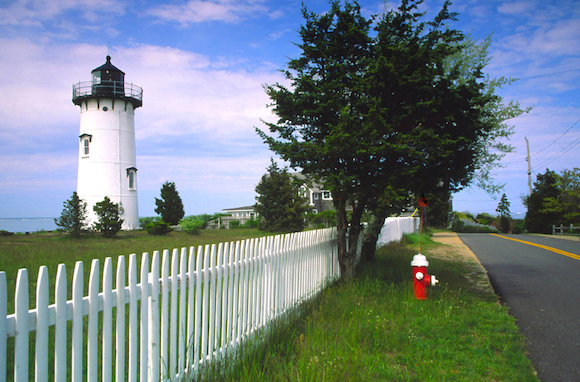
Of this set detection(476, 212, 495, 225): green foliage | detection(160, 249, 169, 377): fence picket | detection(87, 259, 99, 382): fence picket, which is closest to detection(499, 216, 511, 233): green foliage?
detection(476, 212, 495, 225): green foliage

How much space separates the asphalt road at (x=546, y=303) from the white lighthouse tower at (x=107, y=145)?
24.7 metres

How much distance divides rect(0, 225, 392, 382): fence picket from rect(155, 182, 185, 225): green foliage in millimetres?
27861

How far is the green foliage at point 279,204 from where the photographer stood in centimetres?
2734

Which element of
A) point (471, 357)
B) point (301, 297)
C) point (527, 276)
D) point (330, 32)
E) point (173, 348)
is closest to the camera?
point (173, 348)

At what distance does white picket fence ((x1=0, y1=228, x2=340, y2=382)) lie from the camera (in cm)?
241

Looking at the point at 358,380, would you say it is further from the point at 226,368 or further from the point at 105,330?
the point at 105,330

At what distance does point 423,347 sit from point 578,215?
32.7 metres

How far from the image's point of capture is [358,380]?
376 centimetres

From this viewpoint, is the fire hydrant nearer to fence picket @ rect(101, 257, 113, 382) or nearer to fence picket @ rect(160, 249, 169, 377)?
fence picket @ rect(160, 249, 169, 377)

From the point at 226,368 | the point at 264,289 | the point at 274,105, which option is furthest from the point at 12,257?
the point at 226,368

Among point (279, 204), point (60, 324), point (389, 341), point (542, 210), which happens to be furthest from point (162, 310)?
point (542, 210)

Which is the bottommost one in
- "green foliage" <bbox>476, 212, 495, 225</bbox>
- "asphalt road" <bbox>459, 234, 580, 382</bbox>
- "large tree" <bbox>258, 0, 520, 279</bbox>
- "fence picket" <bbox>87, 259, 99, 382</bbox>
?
"green foliage" <bbox>476, 212, 495, 225</bbox>

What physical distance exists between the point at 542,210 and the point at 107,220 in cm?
3454

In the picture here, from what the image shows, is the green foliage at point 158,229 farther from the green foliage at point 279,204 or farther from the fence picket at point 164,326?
the fence picket at point 164,326
